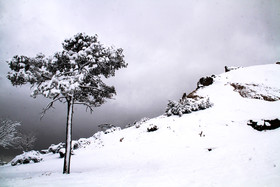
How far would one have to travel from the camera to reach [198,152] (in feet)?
33.3

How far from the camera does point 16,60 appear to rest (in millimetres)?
9328

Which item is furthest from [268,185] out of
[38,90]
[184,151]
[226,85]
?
[226,85]

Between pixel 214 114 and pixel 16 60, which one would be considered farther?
pixel 214 114

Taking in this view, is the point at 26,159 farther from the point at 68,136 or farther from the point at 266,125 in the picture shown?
the point at 266,125

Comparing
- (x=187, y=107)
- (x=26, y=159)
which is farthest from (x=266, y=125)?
(x=26, y=159)

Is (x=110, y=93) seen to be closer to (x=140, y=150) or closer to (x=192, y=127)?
(x=140, y=150)

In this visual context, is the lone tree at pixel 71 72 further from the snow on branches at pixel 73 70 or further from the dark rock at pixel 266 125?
the dark rock at pixel 266 125

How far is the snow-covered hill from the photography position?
578 centimetres

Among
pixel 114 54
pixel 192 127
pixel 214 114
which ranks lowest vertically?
pixel 192 127

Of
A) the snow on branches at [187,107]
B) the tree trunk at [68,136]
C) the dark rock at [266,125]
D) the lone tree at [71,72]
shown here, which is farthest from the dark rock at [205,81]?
the tree trunk at [68,136]

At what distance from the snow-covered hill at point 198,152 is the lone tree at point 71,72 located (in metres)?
3.75

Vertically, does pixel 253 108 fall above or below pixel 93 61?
below

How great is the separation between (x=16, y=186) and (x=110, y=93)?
24.0ft

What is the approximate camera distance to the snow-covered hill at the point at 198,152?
5.78 m
